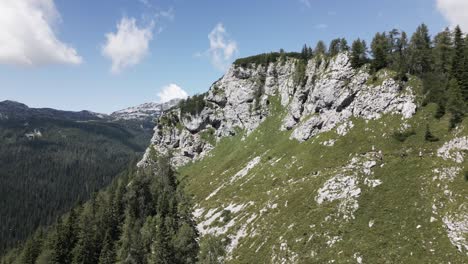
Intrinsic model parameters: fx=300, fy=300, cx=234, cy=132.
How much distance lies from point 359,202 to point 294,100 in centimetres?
7451

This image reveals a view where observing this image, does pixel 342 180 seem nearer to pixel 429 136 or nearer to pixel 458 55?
pixel 429 136

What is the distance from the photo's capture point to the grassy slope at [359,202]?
48.8 metres

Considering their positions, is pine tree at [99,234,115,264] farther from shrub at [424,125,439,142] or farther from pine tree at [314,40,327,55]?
pine tree at [314,40,327,55]

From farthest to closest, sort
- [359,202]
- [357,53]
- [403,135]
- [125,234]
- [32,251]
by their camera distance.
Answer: [357,53] < [32,251] < [125,234] < [403,135] < [359,202]

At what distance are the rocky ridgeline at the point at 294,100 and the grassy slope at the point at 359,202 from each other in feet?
21.5

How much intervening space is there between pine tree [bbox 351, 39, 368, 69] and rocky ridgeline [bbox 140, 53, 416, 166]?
2.14 m

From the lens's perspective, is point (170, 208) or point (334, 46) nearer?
point (170, 208)

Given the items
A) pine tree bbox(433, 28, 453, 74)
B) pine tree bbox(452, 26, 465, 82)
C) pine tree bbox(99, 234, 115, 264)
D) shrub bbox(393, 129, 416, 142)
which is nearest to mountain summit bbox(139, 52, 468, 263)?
shrub bbox(393, 129, 416, 142)

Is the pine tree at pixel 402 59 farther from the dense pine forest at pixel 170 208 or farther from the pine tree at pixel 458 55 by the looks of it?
the pine tree at pixel 458 55

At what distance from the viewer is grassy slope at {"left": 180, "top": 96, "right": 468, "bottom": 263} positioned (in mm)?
48812

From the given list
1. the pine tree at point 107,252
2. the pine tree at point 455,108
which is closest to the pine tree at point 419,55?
the pine tree at point 455,108

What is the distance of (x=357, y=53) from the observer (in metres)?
105

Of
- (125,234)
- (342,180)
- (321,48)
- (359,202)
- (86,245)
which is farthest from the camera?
(321,48)

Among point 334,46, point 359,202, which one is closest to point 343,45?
point 334,46
